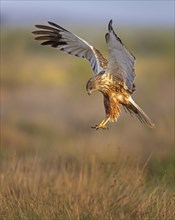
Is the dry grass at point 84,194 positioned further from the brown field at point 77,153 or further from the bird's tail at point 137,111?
the bird's tail at point 137,111

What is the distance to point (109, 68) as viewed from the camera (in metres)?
9.30

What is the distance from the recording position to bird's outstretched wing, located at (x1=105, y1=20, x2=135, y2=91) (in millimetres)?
8836

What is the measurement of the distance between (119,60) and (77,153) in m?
6.20

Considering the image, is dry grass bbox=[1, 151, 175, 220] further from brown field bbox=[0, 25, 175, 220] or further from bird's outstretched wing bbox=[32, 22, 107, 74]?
bird's outstretched wing bbox=[32, 22, 107, 74]

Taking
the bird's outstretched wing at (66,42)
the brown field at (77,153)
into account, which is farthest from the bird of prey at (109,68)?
the brown field at (77,153)

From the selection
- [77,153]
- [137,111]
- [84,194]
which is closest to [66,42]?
[137,111]

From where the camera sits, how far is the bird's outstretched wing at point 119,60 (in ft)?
29.0

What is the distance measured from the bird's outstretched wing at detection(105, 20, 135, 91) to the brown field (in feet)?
3.17

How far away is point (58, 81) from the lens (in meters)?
46.1

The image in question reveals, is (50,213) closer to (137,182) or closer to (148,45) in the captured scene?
(137,182)

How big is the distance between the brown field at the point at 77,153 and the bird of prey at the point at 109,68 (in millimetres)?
668

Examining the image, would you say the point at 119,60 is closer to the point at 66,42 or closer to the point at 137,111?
the point at 137,111

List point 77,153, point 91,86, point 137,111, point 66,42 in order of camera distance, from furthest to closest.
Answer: point 77,153 < point 66,42 < point 137,111 < point 91,86

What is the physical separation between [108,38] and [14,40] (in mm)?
33940
